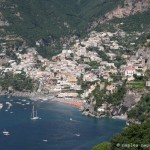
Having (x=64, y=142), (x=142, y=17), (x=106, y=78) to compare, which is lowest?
(x=64, y=142)

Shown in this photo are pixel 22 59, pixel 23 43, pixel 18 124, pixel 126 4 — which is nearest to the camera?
pixel 18 124

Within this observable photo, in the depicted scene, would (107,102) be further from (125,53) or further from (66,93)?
(125,53)

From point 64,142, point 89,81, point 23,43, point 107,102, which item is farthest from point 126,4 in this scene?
point 64,142

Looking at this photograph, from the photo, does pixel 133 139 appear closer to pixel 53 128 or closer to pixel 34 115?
pixel 53 128

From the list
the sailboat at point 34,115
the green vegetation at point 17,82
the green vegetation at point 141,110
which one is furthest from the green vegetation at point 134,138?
the green vegetation at point 17,82

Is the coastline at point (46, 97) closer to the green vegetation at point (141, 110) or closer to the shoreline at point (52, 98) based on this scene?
the shoreline at point (52, 98)

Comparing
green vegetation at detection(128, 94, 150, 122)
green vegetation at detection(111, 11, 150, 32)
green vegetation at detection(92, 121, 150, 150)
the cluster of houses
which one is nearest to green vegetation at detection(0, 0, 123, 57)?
green vegetation at detection(111, 11, 150, 32)
